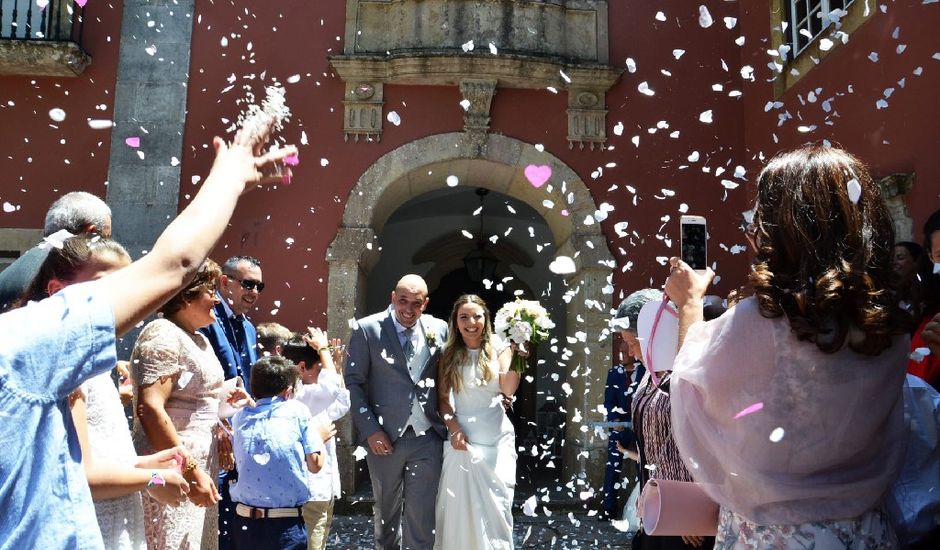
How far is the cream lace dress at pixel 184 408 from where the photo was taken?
2811 mm

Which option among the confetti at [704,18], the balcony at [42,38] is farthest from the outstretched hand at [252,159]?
the confetti at [704,18]

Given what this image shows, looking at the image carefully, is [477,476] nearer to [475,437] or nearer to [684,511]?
[475,437]

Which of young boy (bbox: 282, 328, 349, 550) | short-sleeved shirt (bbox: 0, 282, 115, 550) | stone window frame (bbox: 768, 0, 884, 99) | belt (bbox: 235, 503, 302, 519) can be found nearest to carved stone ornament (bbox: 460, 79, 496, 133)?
stone window frame (bbox: 768, 0, 884, 99)

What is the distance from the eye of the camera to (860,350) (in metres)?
1.61

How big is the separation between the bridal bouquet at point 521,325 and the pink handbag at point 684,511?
3.16m

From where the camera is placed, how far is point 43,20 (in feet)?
26.3

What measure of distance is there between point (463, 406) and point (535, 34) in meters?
4.86

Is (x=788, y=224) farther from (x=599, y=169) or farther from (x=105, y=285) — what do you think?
(x=599, y=169)

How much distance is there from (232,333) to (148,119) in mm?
4821

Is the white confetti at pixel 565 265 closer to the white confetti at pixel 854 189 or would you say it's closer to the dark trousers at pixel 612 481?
the dark trousers at pixel 612 481

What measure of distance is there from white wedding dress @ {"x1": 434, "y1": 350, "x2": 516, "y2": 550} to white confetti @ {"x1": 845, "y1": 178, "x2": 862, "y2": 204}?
133 inches

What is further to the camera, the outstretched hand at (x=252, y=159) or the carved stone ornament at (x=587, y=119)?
the carved stone ornament at (x=587, y=119)

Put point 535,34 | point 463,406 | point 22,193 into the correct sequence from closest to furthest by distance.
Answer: point 463,406, point 22,193, point 535,34

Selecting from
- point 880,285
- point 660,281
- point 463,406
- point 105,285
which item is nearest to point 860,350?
point 880,285
